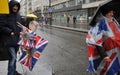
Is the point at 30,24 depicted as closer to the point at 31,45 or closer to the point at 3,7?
the point at 31,45

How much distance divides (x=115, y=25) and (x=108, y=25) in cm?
12

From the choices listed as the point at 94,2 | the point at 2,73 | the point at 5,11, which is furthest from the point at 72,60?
the point at 94,2

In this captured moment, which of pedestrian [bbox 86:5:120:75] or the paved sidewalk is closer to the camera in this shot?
pedestrian [bbox 86:5:120:75]

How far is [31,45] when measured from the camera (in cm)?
677

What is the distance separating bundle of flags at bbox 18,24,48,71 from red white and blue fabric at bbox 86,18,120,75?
2358mm

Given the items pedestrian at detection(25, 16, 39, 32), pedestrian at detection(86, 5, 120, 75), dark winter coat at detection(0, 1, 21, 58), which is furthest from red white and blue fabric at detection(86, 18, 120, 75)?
pedestrian at detection(25, 16, 39, 32)

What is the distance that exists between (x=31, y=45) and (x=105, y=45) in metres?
2.60

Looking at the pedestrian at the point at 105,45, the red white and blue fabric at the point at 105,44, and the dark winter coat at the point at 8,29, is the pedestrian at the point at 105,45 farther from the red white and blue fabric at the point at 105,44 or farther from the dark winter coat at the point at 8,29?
the dark winter coat at the point at 8,29

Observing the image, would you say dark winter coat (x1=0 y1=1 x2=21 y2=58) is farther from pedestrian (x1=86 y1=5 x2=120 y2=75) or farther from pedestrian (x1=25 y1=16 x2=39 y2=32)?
pedestrian (x1=86 y1=5 x2=120 y2=75)

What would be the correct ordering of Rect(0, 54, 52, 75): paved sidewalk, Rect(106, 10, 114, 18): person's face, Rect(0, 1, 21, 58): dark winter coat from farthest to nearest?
Rect(0, 54, 52, 75): paved sidewalk < Rect(0, 1, 21, 58): dark winter coat < Rect(106, 10, 114, 18): person's face

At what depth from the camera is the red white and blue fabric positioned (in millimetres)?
4418

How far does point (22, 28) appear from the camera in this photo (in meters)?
6.83

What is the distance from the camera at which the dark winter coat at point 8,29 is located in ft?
21.2

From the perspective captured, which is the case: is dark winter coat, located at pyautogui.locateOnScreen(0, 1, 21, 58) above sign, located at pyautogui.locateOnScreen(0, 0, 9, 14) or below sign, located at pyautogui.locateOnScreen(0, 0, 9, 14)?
below
